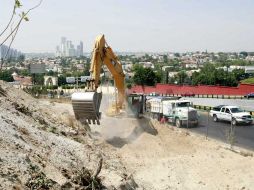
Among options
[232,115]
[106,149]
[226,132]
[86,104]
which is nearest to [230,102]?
[232,115]

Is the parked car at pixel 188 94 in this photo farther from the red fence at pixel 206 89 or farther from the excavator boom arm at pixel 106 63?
the excavator boom arm at pixel 106 63

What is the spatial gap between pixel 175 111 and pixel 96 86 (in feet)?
35.3

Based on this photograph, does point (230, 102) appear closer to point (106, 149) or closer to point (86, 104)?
point (86, 104)

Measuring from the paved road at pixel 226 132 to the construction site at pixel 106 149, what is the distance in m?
1.13

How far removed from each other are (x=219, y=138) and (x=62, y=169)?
1678 centimetres

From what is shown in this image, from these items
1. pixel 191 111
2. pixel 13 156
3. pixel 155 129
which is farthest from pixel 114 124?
pixel 13 156

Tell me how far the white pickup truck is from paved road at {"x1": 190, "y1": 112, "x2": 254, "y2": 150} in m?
0.45

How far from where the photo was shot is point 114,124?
2481cm

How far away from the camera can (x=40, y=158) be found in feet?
31.9

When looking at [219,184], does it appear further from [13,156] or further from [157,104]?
[157,104]

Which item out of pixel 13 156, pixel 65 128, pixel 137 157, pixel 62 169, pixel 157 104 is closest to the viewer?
pixel 13 156

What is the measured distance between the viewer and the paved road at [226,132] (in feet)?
77.8

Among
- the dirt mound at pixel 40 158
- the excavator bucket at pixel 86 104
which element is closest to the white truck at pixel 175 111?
the excavator bucket at pixel 86 104

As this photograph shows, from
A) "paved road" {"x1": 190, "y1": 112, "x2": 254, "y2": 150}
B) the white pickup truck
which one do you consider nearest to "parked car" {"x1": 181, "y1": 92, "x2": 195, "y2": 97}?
the white pickup truck
